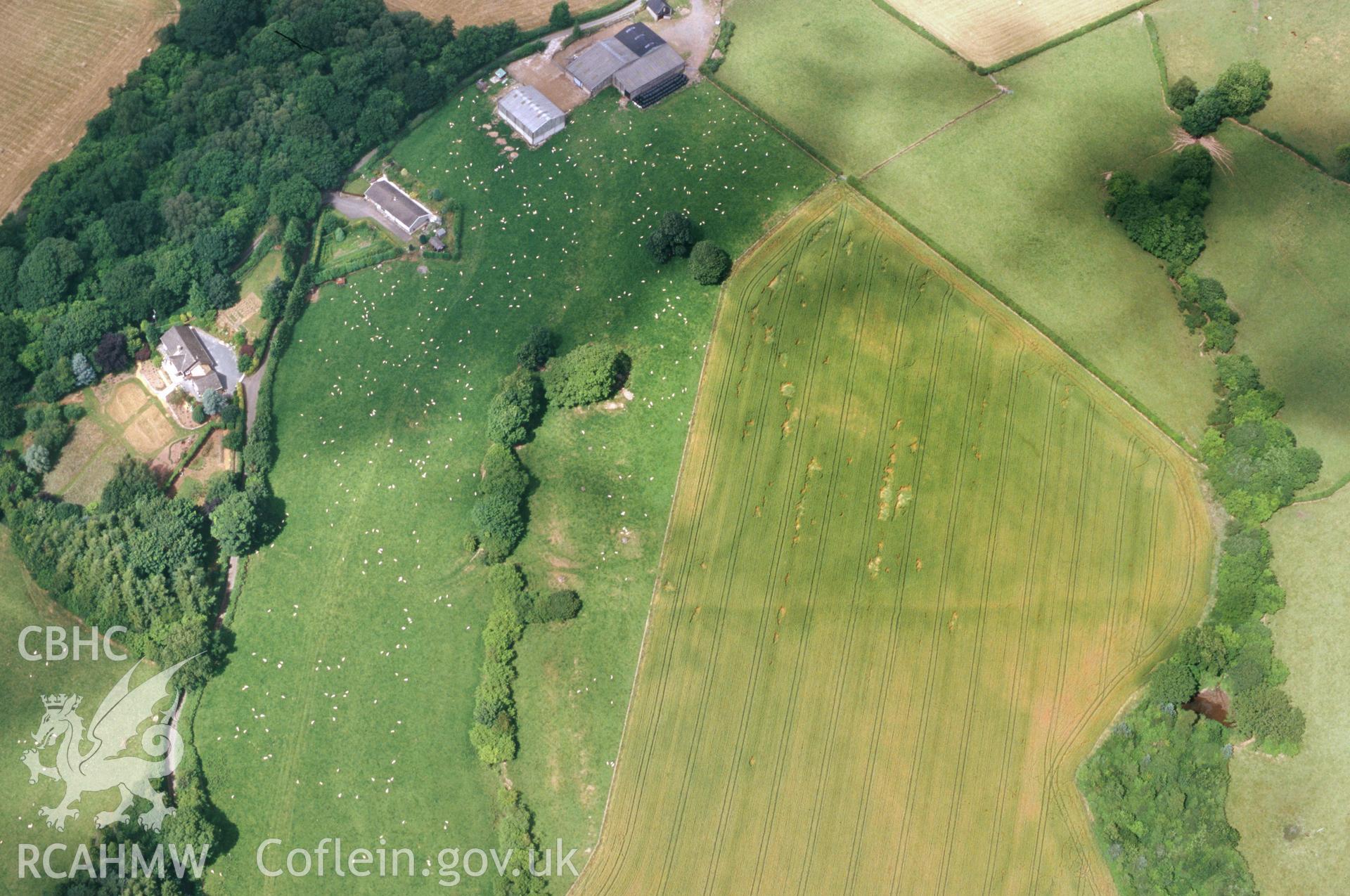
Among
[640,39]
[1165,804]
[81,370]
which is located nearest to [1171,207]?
[1165,804]

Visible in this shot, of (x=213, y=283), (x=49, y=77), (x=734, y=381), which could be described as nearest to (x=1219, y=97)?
(x=734, y=381)

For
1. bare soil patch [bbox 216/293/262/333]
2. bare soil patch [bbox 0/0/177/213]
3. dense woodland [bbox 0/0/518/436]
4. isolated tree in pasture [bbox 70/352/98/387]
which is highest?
bare soil patch [bbox 0/0/177/213]

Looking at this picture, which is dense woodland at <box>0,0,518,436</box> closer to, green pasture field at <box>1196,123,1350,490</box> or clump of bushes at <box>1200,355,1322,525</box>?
green pasture field at <box>1196,123,1350,490</box>

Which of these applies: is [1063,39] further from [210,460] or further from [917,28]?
[210,460]

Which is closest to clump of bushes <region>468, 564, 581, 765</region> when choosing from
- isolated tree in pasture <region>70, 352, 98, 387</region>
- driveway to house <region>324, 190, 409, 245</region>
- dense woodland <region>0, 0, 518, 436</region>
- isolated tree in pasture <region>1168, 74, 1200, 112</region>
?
driveway to house <region>324, 190, 409, 245</region>

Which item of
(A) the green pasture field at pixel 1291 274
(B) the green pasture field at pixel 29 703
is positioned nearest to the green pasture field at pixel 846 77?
(A) the green pasture field at pixel 1291 274

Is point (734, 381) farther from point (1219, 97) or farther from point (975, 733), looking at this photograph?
point (1219, 97)
